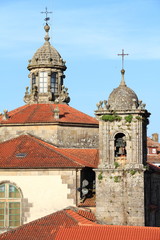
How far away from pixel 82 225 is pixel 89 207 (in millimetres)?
4662

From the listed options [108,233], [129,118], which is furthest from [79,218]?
[129,118]

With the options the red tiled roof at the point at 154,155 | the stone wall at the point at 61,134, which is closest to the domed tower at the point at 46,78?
the stone wall at the point at 61,134

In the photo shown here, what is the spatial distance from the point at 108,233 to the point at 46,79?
20693 mm

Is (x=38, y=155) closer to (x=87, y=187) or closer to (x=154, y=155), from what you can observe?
(x=87, y=187)

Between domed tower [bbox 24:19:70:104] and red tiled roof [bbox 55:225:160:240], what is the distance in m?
18.2

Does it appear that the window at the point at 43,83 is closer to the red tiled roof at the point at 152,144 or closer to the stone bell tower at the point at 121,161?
the stone bell tower at the point at 121,161

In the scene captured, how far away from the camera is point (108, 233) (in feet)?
159

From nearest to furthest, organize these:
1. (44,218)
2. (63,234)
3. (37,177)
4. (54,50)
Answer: (63,234)
(44,218)
(37,177)
(54,50)

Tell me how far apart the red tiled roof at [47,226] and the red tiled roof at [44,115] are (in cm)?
1014

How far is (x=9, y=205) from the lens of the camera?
55.7m

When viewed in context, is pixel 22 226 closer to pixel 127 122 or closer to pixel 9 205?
pixel 9 205

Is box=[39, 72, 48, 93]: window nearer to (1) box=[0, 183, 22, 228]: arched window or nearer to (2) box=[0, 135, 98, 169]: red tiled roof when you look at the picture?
(2) box=[0, 135, 98, 169]: red tiled roof

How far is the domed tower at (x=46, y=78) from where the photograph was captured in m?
65.6

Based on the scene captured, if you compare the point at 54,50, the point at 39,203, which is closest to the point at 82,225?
the point at 39,203
